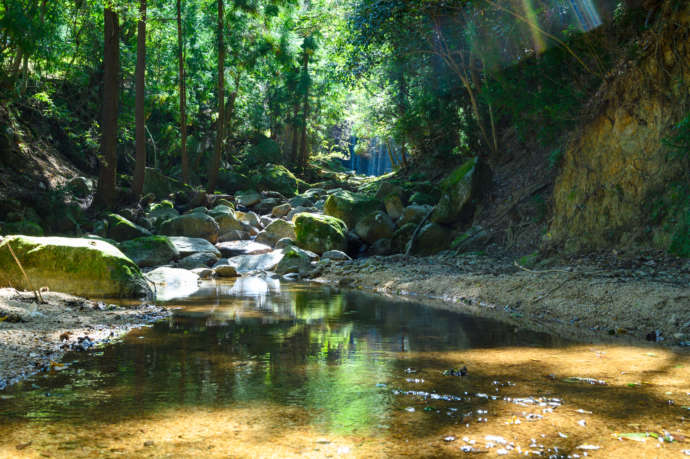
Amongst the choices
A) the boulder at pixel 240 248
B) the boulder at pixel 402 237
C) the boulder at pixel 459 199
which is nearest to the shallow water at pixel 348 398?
the boulder at pixel 459 199

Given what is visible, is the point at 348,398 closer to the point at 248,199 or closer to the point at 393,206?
the point at 393,206

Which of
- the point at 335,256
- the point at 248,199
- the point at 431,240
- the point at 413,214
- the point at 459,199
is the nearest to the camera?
the point at 431,240

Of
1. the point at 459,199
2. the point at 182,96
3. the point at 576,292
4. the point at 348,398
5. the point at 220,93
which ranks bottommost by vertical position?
the point at 348,398

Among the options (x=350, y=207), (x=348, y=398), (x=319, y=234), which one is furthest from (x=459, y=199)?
(x=348, y=398)

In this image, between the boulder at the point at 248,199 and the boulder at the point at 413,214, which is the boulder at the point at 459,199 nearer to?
the boulder at the point at 413,214

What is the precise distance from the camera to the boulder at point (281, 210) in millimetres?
20922

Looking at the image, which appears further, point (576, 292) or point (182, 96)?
point (182, 96)

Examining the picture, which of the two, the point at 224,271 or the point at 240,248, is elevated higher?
the point at 240,248

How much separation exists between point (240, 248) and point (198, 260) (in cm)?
203

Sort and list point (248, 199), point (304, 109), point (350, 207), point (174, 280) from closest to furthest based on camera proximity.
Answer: point (174, 280)
point (350, 207)
point (248, 199)
point (304, 109)

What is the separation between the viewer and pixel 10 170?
16.3 m

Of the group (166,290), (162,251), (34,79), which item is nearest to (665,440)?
(166,290)

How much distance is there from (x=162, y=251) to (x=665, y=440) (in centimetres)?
1260

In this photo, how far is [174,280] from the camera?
12023 millimetres
